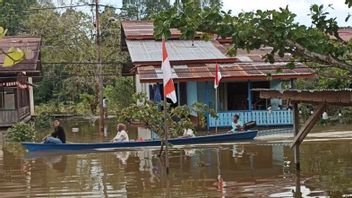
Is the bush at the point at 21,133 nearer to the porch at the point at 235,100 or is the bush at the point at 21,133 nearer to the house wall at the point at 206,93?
the porch at the point at 235,100

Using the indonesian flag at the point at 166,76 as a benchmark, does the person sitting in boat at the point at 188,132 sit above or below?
below

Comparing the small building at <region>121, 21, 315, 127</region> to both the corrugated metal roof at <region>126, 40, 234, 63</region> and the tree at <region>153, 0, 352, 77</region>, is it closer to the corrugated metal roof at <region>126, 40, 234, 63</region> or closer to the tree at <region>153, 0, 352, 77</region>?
the corrugated metal roof at <region>126, 40, 234, 63</region>

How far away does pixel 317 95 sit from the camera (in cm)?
1019

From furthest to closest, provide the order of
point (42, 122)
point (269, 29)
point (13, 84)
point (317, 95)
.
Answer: point (42, 122) → point (13, 84) → point (317, 95) → point (269, 29)

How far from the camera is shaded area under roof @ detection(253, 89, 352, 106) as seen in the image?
924 cm

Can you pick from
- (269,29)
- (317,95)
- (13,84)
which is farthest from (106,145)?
(269,29)

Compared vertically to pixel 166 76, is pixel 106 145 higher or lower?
lower

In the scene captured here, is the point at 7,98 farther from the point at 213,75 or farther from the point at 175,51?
the point at 213,75

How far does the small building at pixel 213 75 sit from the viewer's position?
2502 centimetres

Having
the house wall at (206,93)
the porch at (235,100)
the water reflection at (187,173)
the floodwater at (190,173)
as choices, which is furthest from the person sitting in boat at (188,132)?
the house wall at (206,93)

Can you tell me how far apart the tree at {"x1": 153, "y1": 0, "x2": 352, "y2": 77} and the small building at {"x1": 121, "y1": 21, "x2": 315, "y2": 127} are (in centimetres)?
1734

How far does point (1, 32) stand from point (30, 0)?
6267 centimetres

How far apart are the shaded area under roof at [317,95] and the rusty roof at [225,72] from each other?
39.3 ft

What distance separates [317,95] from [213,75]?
48.0 ft
